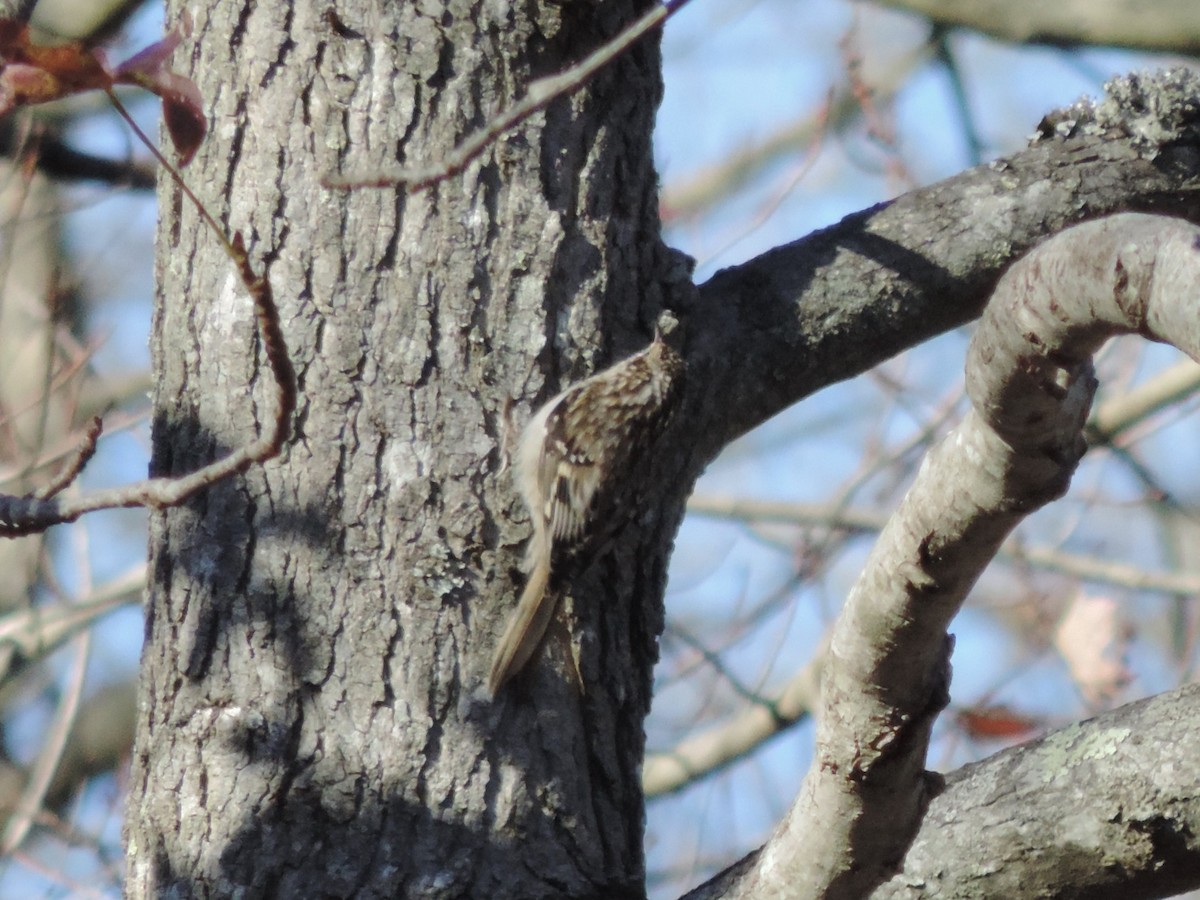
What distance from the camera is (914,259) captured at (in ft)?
Result: 8.77

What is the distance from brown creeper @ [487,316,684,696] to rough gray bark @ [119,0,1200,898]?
0.14 ft

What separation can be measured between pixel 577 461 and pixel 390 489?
2.53ft

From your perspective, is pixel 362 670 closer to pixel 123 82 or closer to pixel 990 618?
pixel 123 82

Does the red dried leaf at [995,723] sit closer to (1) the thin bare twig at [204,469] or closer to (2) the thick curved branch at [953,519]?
(2) the thick curved branch at [953,519]

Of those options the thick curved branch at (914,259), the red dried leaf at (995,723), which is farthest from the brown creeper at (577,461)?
the red dried leaf at (995,723)

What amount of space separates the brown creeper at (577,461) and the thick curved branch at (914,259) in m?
0.13

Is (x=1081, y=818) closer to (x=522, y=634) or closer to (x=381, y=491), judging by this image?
(x=522, y=634)

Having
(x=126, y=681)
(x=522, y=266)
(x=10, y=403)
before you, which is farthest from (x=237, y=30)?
(x=126, y=681)

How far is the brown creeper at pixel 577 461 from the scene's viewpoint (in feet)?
7.55

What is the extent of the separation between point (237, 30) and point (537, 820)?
1403 millimetres

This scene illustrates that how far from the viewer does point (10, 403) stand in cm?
499

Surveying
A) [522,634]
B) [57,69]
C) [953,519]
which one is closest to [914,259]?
[522,634]

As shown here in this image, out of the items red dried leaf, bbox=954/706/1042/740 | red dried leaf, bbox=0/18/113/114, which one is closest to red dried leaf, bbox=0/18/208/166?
red dried leaf, bbox=0/18/113/114

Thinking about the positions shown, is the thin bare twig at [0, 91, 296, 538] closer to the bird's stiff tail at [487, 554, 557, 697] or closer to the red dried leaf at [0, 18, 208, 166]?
the red dried leaf at [0, 18, 208, 166]
